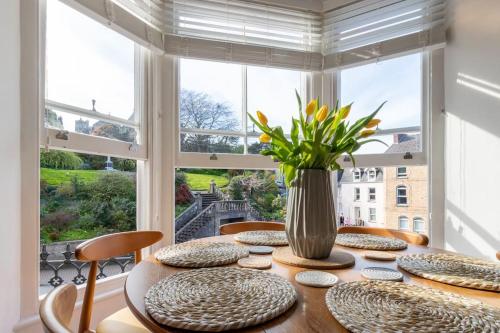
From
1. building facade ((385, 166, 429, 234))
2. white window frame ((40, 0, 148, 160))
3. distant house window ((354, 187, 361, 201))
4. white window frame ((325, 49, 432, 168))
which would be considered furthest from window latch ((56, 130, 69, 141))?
building facade ((385, 166, 429, 234))

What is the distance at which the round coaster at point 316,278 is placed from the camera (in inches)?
31.1

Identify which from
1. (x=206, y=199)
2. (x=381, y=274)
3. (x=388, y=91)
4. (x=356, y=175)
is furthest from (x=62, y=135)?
(x=388, y=91)

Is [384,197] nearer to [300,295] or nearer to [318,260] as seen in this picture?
[318,260]

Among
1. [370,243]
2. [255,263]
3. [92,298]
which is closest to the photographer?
[255,263]

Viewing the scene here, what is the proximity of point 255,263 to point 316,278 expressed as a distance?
0.22 meters

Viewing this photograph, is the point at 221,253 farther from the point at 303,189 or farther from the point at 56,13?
the point at 56,13

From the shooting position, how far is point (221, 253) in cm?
108

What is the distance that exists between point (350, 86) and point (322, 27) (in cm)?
53

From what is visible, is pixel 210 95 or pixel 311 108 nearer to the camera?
pixel 311 108

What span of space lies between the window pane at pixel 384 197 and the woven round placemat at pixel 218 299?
5.55 ft

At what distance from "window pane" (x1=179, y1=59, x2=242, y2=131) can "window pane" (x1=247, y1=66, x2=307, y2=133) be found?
11 centimetres

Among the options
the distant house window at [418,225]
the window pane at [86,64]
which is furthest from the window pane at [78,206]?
the distant house window at [418,225]

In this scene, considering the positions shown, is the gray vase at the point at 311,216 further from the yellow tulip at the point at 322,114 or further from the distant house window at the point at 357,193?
the distant house window at the point at 357,193

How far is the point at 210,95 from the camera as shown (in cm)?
223
